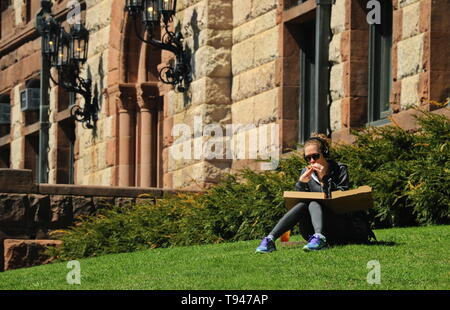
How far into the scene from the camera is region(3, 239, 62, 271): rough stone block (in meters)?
19.6

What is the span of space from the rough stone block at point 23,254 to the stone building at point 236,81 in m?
2.46

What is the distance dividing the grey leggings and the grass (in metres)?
0.24

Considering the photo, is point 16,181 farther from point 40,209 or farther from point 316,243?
point 316,243

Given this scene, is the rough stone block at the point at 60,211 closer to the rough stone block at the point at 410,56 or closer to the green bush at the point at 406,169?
the green bush at the point at 406,169

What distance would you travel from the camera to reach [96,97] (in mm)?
26406

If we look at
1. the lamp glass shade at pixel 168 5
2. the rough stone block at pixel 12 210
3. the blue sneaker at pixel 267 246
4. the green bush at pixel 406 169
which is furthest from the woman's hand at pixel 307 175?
the lamp glass shade at pixel 168 5

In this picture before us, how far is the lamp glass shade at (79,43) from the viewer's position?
26797 mm

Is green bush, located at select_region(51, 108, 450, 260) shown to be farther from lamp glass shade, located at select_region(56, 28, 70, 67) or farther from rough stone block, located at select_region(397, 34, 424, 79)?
lamp glass shade, located at select_region(56, 28, 70, 67)

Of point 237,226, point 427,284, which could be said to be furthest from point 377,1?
point 427,284

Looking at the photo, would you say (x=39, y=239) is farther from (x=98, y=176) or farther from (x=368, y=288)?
(x=368, y=288)

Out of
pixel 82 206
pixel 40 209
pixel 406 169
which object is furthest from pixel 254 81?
pixel 406 169

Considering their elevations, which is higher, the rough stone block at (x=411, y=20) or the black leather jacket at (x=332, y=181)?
the rough stone block at (x=411, y=20)

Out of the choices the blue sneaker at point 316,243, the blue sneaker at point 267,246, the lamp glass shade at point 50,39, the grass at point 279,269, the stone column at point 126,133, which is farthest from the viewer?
the lamp glass shade at point 50,39

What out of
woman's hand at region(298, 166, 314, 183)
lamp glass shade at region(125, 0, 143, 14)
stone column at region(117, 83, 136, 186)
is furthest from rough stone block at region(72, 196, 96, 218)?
woman's hand at region(298, 166, 314, 183)
